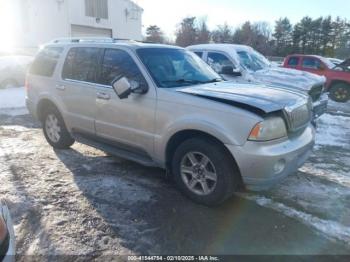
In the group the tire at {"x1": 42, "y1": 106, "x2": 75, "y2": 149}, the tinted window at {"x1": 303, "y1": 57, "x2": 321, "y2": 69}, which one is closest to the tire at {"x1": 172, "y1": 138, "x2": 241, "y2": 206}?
the tire at {"x1": 42, "y1": 106, "x2": 75, "y2": 149}

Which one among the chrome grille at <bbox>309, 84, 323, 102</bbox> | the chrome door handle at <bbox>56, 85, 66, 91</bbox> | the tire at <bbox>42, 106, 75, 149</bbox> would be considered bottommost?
the tire at <bbox>42, 106, 75, 149</bbox>

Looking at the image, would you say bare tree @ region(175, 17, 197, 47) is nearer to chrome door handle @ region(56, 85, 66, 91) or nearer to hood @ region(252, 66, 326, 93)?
hood @ region(252, 66, 326, 93)

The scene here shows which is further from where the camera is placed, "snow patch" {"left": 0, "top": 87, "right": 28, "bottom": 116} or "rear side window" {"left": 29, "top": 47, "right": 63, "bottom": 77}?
"snow patch" {"left": 0, "top": 87, "right": 28, "bottom": 116}

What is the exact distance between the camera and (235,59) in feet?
27.3

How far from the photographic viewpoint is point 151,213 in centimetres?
383

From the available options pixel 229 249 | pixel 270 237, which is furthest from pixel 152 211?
pixel 270 237

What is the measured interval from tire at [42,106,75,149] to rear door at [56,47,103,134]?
39 cm

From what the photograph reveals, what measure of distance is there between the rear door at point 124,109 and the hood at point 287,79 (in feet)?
13.9

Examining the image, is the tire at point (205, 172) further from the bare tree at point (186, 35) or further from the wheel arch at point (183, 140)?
the bare tree at point (186, 35)

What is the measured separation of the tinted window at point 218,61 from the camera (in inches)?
332

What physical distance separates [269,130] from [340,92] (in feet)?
36.4

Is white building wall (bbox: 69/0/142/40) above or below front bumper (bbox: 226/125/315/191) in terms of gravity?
above

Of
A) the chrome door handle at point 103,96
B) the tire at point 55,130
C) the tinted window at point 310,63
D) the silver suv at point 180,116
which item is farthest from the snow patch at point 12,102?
the tinted window at point 310,63

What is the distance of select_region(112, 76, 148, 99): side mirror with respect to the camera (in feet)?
13.5
